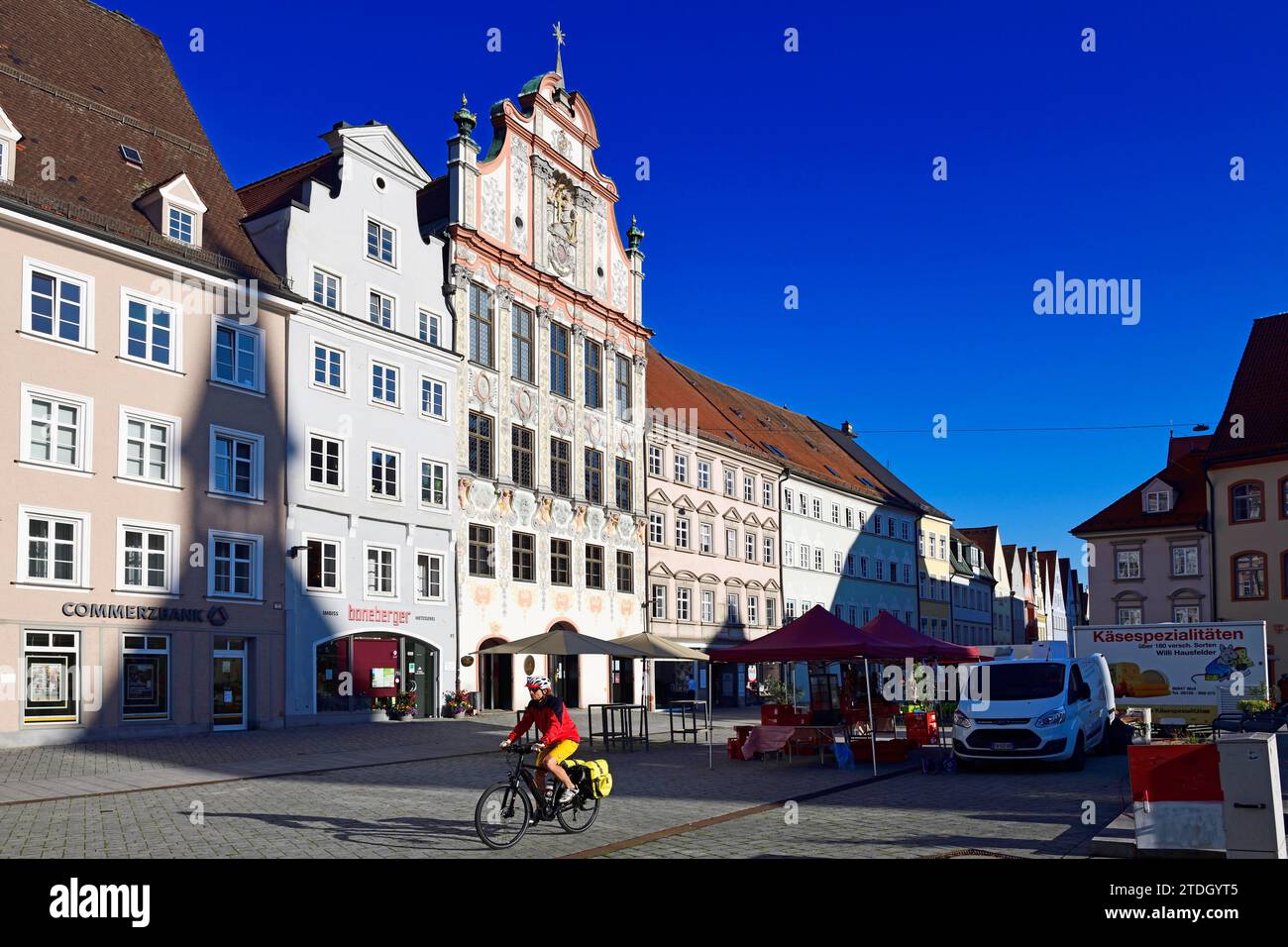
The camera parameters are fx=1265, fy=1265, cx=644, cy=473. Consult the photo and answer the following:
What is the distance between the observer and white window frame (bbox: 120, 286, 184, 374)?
29.3m

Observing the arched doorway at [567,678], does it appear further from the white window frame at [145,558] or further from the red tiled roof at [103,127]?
the red tiled roof at [103,127]

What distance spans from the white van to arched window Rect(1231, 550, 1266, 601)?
107 ft

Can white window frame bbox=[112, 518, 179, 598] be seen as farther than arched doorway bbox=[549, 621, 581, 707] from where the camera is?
No

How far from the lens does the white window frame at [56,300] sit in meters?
27.2

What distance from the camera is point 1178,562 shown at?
61344 millimetres

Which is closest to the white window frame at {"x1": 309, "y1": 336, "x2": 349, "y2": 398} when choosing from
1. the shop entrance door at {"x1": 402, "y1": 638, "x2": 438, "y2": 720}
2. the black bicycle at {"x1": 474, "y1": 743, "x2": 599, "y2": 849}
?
the shop entrance door at {"x1": 402, "y1": 638, "x2": 438, "y2": 720}

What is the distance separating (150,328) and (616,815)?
793 inches

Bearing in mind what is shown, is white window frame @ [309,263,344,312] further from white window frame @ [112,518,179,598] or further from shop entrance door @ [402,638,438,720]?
shop entrance door @ [402,638,438,720]

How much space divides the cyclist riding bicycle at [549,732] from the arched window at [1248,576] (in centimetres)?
4673

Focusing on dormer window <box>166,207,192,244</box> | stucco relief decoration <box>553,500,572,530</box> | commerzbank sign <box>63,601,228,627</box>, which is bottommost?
commerzbank sign <box>63,601,228,627</box>

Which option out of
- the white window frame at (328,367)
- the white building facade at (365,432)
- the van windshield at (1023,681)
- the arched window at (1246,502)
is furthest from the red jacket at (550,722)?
the arched window at (1246,502)

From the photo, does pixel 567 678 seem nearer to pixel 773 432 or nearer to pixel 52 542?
pixel 52 542

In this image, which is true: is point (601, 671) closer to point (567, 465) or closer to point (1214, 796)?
point (567, 465)
